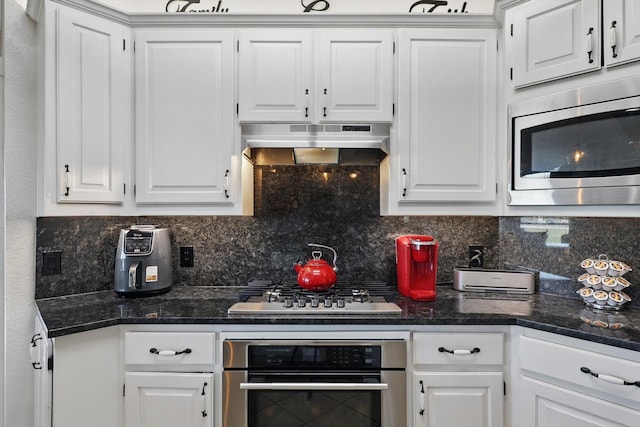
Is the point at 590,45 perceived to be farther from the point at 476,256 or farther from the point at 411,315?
the point at 411,315

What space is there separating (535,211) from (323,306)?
1.10 m

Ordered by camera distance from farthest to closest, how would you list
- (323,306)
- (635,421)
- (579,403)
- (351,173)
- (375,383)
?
(351,173)
(323,306)
(375,383)
(579,403)
(635,421)

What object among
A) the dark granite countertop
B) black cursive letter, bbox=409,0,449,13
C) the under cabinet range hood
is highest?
black cursive letter, bbox=409,0,449,13

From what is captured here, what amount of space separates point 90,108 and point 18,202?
0.57m

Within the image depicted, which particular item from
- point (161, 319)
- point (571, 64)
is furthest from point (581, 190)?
point (161, 319)

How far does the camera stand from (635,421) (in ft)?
3.68

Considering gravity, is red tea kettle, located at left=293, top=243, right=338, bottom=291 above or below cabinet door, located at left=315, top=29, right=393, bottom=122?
below

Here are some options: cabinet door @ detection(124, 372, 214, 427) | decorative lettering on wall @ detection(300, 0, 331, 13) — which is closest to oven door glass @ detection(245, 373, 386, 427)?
cabinet door @ detection(124, 372, 214, 427)

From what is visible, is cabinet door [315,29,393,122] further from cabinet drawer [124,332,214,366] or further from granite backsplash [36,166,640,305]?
cabinet drawer [124,332,214,366]

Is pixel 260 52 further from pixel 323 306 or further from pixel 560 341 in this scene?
pixel 560 341

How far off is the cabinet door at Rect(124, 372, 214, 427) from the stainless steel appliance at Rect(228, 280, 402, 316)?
324 millimetres

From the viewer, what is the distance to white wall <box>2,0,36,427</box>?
63.2 inches

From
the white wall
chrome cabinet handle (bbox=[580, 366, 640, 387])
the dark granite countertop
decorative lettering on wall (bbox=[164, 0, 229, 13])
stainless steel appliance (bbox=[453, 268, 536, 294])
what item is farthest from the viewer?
decorative lettering on wall (bbox=[164, 0, 229, 13])

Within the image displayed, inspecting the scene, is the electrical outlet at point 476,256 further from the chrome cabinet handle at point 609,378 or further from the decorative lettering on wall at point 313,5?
the decorative lettering on wall at point 313,5
